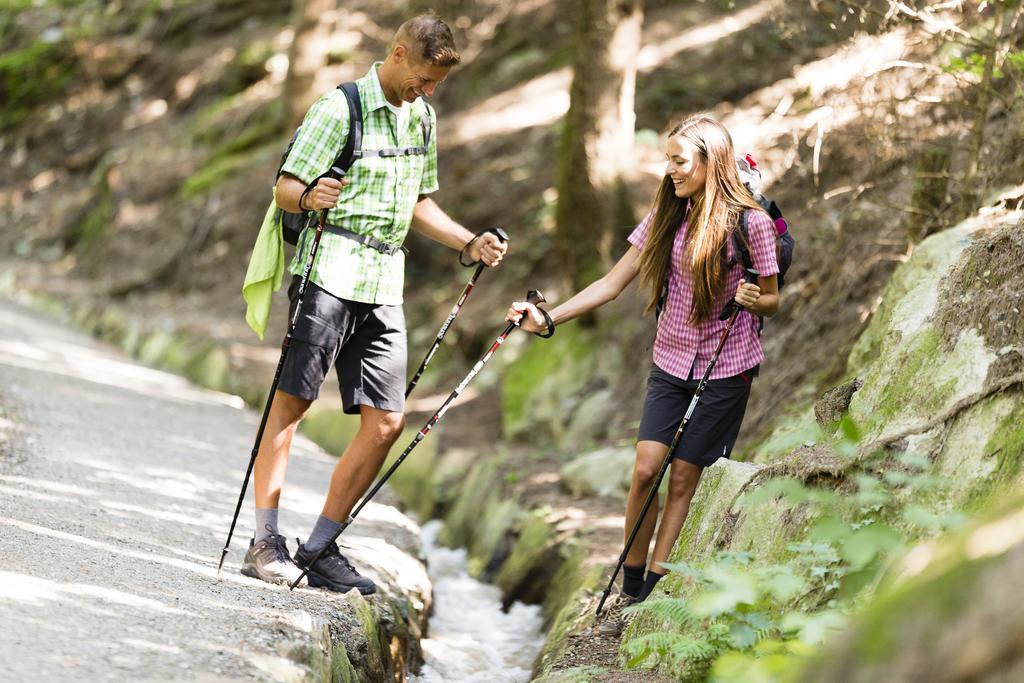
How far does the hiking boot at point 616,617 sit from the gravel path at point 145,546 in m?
1.05

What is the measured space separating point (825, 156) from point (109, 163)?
50.2ft

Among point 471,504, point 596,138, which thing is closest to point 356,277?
point 471,504

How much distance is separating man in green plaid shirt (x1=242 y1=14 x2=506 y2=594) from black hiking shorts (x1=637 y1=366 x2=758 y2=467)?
39.0 inches

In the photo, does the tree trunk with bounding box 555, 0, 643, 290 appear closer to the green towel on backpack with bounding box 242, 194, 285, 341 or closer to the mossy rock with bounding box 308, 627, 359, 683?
the green towel on backpack with bounding box 242, 194, 285, 341

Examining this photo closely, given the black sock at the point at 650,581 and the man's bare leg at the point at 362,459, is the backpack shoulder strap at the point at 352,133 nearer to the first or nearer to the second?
the man's bare leg at the point at 362,459

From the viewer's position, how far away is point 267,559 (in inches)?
186

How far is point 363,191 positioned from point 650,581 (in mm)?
2132

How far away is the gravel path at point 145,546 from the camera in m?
3.47

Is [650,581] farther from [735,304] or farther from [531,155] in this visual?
[531,155]

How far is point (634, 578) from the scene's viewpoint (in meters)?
4.93

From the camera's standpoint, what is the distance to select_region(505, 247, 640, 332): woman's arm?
478cm

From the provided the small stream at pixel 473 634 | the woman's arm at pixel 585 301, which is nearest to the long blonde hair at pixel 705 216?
the woman's arm at pixel 585 301

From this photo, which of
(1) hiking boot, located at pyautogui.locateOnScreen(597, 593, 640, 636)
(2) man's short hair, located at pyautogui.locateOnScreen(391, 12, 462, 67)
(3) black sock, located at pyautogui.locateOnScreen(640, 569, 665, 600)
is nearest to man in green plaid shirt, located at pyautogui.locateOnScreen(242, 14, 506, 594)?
(2) man's short hair, located at pyautogui.locateOnScreen(391, 12, 462, 67)

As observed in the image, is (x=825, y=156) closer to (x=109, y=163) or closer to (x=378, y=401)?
(x=378, y=401)
